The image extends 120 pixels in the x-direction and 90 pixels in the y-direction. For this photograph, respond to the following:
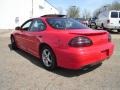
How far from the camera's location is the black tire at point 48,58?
6.03 m

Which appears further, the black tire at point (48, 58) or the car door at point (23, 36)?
the car door at point (23, 36)

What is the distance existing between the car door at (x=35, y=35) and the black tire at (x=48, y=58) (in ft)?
1.23

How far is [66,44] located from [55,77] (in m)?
0.90

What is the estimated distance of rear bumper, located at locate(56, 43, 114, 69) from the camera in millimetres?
5363

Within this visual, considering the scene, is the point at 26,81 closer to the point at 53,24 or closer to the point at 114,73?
the point at 53,24

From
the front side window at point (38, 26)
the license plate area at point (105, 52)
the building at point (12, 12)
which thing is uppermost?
the building at point (12, 12)

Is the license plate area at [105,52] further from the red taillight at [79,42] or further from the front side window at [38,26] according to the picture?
the front side window at [38,26]

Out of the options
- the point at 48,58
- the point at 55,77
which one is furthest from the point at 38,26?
the point at 55,77

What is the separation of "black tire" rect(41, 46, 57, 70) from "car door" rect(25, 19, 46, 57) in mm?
375

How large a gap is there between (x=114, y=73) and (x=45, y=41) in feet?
6.59

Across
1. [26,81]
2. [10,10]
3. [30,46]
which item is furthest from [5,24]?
[26,81]

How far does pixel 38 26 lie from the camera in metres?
7.04

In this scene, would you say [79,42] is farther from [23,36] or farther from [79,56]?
[23,36]

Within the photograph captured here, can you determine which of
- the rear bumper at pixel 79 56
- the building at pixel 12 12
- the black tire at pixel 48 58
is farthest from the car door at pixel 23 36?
the building at pixel 12 12
